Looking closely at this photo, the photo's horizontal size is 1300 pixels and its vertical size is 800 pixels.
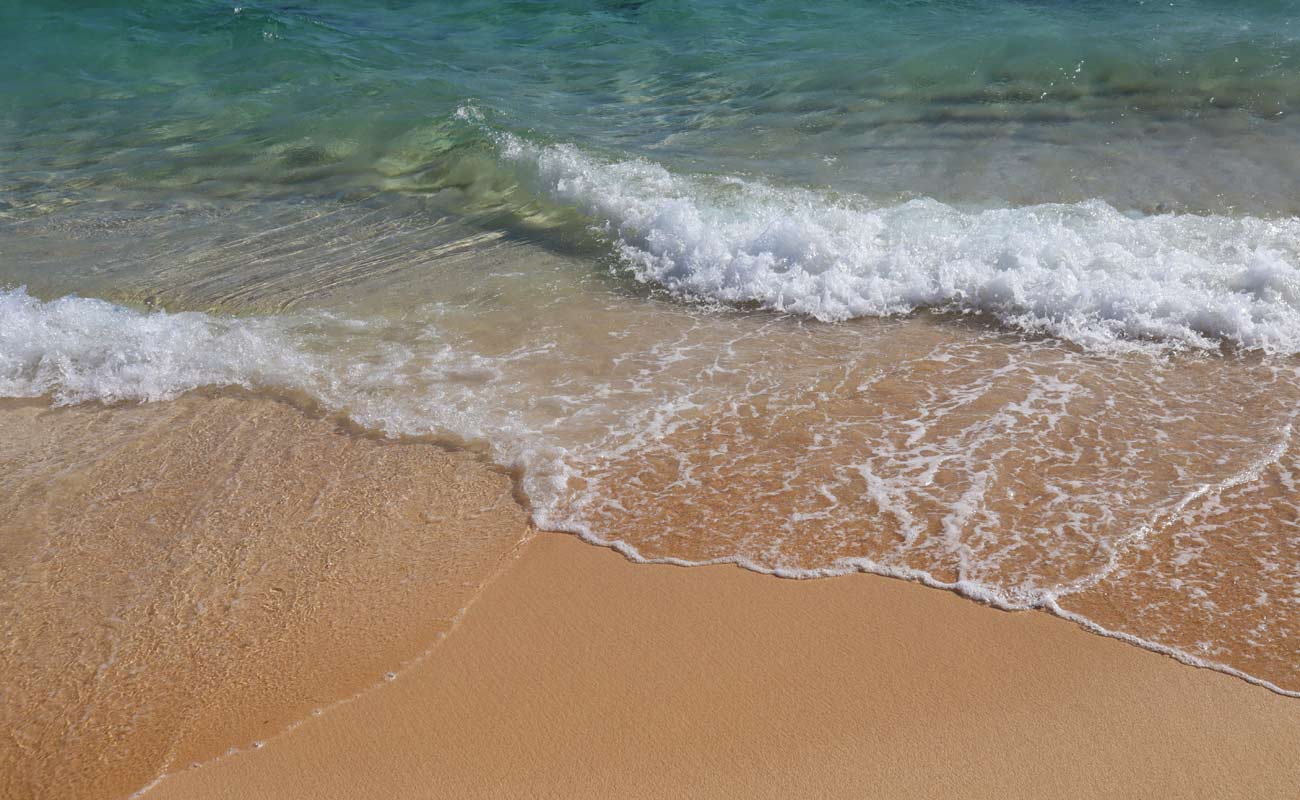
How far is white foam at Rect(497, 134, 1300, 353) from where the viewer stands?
5598 mm

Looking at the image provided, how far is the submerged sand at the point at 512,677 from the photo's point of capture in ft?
9.68

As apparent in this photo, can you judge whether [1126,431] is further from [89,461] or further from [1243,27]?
[1243,27]

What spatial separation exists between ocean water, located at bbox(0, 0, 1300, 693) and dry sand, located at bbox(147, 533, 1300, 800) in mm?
253

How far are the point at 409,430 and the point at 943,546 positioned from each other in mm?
2553

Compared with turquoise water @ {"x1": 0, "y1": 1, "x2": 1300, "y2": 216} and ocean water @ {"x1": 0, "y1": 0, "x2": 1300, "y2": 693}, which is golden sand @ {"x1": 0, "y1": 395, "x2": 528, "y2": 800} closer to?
ocean water @ {"x1": 0, "y1": 0, "x2": 1300, "y2": 693}

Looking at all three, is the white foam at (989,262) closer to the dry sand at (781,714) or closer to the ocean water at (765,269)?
the ocean water at (765,269)

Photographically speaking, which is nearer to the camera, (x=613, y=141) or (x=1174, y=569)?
(x=1174, y=569)

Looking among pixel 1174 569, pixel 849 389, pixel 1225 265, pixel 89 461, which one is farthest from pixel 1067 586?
pixel 89 461

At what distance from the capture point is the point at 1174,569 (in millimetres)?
3693

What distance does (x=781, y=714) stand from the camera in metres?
3.12

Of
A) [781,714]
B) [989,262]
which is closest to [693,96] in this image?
[989,262]

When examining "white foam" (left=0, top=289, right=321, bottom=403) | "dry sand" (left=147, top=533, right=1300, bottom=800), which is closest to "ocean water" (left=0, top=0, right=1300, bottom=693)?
"white foam" (left=0, top=289, right=321, bottom=403)

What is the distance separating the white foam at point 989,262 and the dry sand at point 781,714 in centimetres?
274

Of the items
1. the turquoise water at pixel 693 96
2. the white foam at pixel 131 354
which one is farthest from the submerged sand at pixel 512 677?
the turquoise water at pixel 693 96
